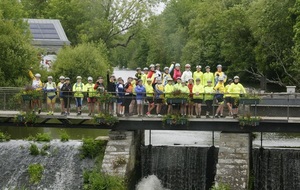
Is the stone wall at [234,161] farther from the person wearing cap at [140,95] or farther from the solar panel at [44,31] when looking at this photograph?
the solar panel at [44,31]

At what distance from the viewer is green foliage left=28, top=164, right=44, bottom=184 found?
938 inches

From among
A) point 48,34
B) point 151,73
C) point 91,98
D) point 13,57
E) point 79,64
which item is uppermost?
point 48,34

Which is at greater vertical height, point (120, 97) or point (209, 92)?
point (209, 92)

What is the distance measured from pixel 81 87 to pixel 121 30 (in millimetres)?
38424

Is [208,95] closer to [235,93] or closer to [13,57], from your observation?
[235,93]

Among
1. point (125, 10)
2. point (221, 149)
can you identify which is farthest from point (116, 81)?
point (125, 10)

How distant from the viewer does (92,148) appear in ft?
80.3

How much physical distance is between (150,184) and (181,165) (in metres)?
1.40

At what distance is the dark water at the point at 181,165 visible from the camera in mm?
24689

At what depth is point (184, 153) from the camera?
82.7ft

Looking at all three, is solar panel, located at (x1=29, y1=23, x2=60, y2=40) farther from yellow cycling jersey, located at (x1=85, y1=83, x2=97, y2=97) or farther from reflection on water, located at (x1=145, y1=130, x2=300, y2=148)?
yellow cycling jersey, located at (x1=85, y1=83, x2=97, y2=97)

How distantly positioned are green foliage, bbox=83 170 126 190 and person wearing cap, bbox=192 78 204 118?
351 cm

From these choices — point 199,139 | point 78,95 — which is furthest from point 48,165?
point 199,139

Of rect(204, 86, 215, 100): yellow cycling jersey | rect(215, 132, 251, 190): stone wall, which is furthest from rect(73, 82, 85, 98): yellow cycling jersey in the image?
rect(215, 132, 251, 190): stone wall
